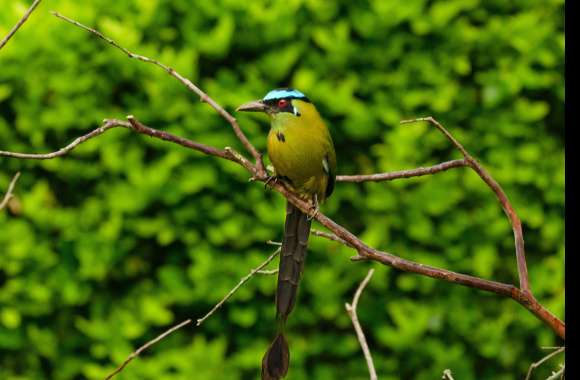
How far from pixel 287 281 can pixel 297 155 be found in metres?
0.49

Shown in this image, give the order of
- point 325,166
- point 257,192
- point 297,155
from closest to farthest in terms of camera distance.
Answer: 1. point 297,155
2. point 325,166
3. point 257,192

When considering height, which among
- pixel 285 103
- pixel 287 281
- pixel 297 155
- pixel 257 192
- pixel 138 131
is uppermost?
pixel 257 192

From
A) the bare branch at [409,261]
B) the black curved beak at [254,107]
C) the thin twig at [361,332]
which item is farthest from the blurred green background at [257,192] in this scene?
the bare branch at [409,261]

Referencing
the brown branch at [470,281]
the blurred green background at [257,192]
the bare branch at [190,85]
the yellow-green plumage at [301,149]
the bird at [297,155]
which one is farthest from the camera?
the blurred green background at [257,192]

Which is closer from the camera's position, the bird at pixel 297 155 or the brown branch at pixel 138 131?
the brown branch at pixel 138 131

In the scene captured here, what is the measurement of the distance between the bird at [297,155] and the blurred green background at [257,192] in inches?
74.7

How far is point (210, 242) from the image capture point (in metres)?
4.64

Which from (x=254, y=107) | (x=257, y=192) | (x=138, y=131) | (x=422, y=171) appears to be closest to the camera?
(x=138, y=131)

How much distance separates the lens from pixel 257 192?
4.60 m

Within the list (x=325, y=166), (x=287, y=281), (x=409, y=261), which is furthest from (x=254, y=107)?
(x=409, y=261)

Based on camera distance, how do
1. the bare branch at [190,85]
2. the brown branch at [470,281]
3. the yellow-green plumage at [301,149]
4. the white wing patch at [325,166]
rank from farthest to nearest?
the white wing patch at [325,166], the yellow-green plumage at [301,149], the bare branch at [190,85], the brown branch at [470,281]

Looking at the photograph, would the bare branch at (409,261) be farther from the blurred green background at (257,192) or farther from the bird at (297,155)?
the blurred green background at (257,192)

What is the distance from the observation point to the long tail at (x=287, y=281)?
1942mm

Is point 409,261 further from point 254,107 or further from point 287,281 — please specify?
point 254,107
